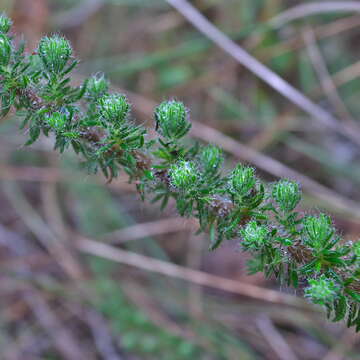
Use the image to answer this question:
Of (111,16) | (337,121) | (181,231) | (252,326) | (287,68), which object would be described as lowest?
(252,326)

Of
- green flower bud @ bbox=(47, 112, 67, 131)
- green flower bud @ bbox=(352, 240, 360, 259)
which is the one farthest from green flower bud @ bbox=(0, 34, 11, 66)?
green flower bud @ bbox=(352, 240, 360, 259)

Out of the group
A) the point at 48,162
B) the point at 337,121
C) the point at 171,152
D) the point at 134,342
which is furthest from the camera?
the point at 48,162

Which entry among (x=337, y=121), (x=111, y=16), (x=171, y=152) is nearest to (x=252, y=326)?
(x=337, y=121)

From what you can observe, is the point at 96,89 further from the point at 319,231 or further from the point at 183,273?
the point at 183,273

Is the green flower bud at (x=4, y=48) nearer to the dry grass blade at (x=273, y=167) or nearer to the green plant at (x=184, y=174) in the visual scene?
the green plant at (x=184, y=174)

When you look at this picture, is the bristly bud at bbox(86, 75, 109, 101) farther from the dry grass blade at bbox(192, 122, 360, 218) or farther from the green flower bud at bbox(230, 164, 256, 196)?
the dry grass blade at bbox(192, 122, 360, 218)

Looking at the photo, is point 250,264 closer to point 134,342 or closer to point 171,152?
point 171,152

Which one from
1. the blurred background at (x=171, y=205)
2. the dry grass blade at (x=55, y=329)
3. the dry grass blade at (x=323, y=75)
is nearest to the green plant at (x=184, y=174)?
the blurred background at (x=171, y=205)
